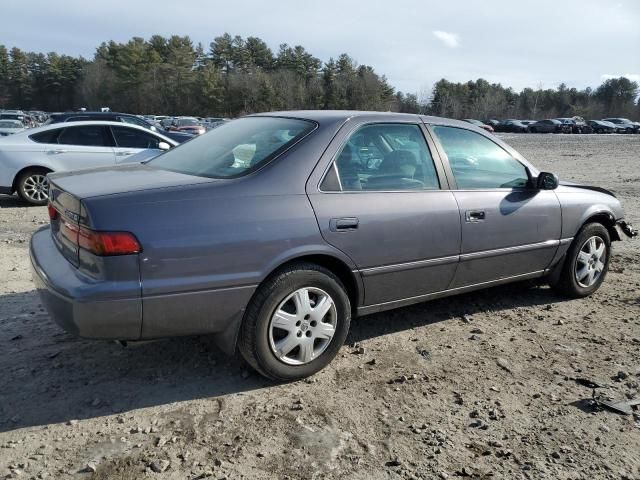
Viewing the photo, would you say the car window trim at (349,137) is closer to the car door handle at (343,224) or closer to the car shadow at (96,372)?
the car door handle at (343,224)

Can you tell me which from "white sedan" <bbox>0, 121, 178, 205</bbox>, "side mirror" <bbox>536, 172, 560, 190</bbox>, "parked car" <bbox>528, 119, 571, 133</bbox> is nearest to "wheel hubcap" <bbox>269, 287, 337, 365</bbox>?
"side mirror" <bbox>536, 172, 560, 190</bbox>

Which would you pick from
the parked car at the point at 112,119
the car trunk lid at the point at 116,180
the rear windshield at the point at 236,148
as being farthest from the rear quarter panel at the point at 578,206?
the parked car at the point at 112,119

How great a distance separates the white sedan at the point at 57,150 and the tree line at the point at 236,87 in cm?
5927

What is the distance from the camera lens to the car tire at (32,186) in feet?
30.0

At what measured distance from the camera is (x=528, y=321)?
4.48 metres

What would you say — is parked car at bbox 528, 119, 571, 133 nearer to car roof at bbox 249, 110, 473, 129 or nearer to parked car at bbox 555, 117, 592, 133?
parked car at bbox 555, 117, 592, 133

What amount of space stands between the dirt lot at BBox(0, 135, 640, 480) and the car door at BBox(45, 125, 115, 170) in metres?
5.42

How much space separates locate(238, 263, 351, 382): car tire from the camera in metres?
3.09

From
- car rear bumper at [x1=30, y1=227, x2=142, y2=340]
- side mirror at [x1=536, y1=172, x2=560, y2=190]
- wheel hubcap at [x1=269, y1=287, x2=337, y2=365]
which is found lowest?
wheel hubcap at [x1=269, y1=287, x2=337, y2=365]

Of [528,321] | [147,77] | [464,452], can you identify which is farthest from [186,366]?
[147,77]

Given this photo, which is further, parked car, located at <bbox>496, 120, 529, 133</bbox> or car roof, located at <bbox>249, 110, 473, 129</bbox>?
parked car, located at <bbox>496, 120, 529, 133</bbox>

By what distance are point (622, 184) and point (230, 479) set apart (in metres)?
13.9

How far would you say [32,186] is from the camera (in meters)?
9.23

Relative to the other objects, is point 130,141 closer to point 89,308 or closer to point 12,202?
point 12,202
